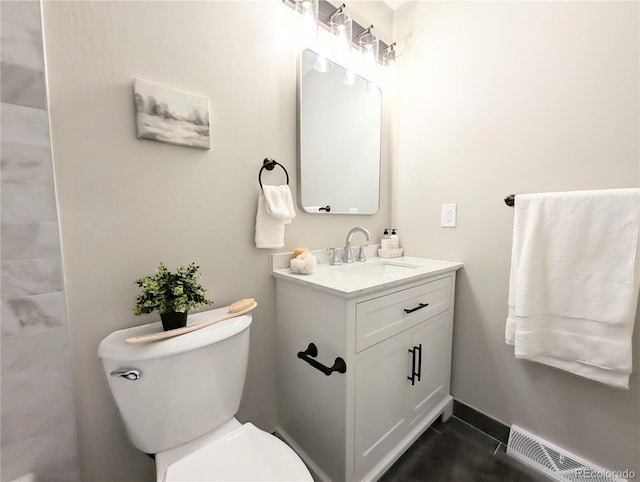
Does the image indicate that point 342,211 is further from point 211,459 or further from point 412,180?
point 211,459

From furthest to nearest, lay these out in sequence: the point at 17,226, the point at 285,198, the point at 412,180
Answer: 1. the point at 412,180
2. the point at 285,198
3. the point at 17,226

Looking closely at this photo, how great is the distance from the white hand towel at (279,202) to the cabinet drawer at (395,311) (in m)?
0.50

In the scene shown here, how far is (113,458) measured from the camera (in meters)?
0.89

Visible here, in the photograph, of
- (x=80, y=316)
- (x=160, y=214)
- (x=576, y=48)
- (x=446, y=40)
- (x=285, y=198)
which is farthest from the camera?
(x=446, y=40)

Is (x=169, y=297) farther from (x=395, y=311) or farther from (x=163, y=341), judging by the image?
(x=395, y=311)

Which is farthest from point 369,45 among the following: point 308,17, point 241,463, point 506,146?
point 241,463

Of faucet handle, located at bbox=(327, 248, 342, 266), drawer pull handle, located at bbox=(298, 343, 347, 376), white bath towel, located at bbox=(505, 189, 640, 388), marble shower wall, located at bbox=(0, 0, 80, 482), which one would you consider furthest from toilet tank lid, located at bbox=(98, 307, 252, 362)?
white bath towel, located at bbox=(505, 189, 640, 388)

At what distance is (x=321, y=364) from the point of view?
940mm

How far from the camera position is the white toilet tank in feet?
2.37

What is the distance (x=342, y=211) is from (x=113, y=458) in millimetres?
1367

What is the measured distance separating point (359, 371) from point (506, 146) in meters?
1.21

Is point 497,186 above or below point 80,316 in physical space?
above

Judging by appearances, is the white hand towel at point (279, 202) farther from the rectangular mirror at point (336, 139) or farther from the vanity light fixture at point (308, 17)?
the vanity light fixture at point (308, 17)

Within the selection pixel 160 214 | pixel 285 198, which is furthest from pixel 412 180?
pixel 160 214
